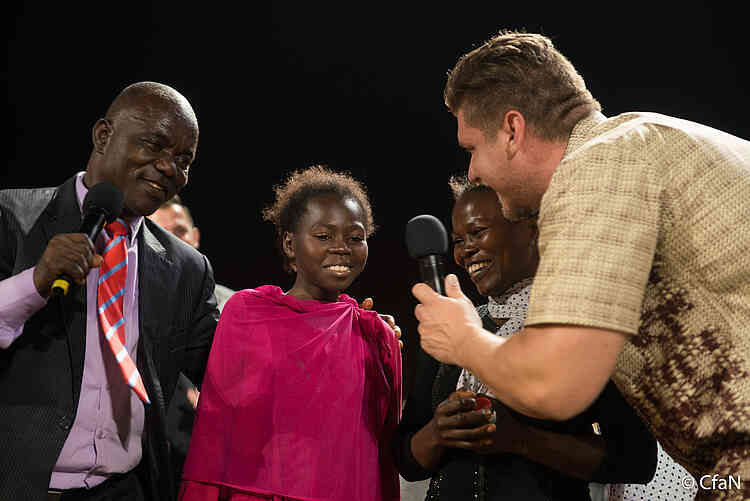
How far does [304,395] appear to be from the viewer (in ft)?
7.21

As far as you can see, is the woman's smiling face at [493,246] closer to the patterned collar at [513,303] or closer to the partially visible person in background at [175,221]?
the patterned collar at [513,303]

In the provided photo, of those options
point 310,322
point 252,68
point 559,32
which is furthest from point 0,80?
point 559,32

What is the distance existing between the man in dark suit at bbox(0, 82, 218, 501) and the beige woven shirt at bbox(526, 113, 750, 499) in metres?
1.10

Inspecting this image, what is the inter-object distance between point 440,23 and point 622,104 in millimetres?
1231

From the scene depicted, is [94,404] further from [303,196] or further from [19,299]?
[303,196]

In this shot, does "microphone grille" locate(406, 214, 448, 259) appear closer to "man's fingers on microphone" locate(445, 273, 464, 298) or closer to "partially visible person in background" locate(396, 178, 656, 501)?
"man's fingers on microphone" locate(445, 273, 464, 298)

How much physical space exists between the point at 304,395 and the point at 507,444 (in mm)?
740

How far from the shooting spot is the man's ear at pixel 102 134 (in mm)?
2139

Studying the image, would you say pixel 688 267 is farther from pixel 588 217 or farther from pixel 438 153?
pixel 438 153

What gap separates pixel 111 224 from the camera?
2047 millimetres

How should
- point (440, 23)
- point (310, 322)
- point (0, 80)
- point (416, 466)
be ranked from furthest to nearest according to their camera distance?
point (440, 23) → point (0, 80) → point (310, 322) → point (416, 466)

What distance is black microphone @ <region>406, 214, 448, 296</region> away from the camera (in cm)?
161

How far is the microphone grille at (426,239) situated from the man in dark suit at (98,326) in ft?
2.43

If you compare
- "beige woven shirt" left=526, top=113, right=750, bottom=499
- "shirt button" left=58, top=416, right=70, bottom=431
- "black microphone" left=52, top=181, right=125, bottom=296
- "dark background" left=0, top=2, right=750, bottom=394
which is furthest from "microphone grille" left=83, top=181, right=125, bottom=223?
"dark background" left=0, top=2, right=750, bottom=394
